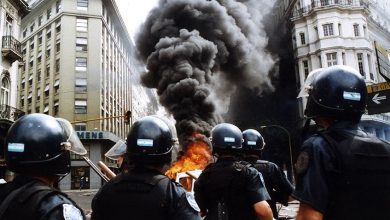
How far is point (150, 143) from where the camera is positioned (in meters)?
2.42

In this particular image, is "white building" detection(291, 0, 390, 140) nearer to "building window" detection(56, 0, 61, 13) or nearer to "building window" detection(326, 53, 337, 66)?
"building window" detection(326, 53, 337, 66)

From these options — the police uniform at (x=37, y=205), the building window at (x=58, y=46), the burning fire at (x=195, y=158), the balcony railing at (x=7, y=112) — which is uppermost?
the building window at (x=58, y=46)

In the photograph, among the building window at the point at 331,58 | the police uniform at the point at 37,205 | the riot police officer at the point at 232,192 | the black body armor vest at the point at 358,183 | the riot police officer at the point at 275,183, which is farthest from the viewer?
the building window at the point at 331,58

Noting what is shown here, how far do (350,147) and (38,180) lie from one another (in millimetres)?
1607

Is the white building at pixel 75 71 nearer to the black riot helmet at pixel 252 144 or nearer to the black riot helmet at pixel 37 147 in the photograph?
the black riot helmet at pixel 252 144

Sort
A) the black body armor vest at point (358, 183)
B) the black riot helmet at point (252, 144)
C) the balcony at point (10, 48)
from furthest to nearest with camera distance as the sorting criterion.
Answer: the balcony at point (10, 48), the black riot helmet at point (252, 144), the black body armor vest at point (358, 183)

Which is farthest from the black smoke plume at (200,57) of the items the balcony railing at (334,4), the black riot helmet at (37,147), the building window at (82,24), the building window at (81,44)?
the black riot helmet at (37,147)

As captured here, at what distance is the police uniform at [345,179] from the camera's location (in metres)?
1.76

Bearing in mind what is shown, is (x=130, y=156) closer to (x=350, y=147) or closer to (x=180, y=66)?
(x=350, y=147)

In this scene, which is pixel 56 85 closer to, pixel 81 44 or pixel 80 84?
pixel 80 84

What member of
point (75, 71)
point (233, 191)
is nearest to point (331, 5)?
point (75, 71)

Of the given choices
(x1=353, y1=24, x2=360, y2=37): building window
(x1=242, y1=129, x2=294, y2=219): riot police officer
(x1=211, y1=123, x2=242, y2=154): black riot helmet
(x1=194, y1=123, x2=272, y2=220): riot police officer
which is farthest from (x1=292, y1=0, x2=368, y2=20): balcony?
(x1=194, y1=123, x2=272, y2=220): riot police officer

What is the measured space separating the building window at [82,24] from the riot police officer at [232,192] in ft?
119

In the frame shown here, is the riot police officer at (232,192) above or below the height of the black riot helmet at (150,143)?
below
